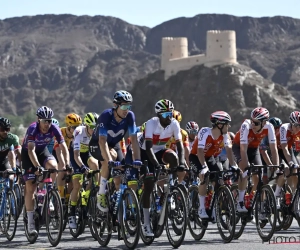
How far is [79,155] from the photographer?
45.6ft

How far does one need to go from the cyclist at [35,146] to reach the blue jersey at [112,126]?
27.9 inches

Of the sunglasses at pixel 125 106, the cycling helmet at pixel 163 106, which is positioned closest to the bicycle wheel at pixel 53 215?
the sunglasses at pixel 125 106

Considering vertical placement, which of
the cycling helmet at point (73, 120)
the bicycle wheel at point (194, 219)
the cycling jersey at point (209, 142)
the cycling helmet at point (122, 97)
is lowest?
the bicycle wheel at point (194, 219)

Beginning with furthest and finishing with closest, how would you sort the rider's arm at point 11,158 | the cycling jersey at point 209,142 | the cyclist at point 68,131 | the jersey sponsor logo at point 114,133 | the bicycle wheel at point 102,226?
the cyclist at point 68,131
the rider's arm at point 11,158
the cycling jersey at point 209,142
the jersey sponsor logo at point 114,133
the bicycle wheel at point 102,226

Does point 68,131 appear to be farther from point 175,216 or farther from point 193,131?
point 175,216

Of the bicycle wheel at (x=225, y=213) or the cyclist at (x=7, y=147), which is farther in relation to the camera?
the cyclist at (x=7, y=147)

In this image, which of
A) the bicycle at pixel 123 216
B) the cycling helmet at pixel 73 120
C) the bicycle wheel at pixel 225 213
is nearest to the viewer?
the bicycle at pixel 123 216

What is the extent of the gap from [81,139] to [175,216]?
164 inches

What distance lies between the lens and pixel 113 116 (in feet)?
37.9

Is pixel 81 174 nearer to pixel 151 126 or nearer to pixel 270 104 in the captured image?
pixel 151 126

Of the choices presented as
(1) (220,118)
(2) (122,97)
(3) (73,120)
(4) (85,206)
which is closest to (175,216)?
(2) (122,97)

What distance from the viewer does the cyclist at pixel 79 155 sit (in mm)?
12711

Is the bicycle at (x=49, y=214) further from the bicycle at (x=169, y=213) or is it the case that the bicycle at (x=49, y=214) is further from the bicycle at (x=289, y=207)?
the bicycle at (x=289, y=207)

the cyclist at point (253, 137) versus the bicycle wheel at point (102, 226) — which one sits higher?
the cyclist at point (253, 137)
